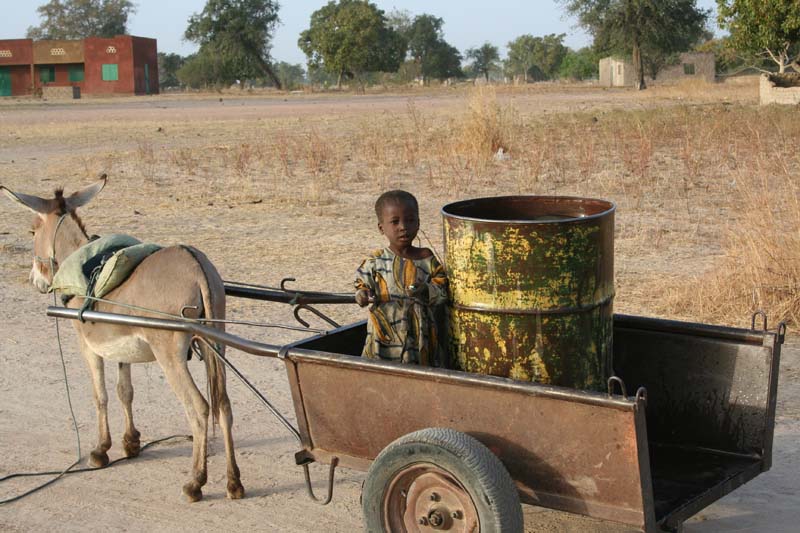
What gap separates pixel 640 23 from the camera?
49.8 metres

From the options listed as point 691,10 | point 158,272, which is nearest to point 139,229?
point 158,272

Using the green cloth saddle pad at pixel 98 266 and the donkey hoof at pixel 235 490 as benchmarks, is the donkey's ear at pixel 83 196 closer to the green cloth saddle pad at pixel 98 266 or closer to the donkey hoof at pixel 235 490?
the green cloth saddle pad at pixel 98 266

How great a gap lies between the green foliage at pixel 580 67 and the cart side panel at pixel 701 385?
7537 centimetres

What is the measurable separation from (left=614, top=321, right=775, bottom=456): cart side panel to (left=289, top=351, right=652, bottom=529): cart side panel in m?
1.04

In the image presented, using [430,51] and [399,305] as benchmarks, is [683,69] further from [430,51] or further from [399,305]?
[399,305]

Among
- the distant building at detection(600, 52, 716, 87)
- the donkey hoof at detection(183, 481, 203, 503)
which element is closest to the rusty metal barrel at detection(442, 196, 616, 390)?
the donkey hoof at detection(183, 481, 203, 503)

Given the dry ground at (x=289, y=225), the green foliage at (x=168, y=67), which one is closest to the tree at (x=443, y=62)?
the green foliage at (x=168, y=67)

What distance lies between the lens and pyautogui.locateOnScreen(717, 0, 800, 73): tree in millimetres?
20438

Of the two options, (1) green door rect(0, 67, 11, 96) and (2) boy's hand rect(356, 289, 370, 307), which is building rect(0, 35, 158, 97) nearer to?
(1) green door rect(0, 67, 11, 96)

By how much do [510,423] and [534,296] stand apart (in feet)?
1.82

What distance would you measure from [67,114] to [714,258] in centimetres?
3055

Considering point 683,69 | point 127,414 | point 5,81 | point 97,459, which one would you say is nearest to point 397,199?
point 127,414

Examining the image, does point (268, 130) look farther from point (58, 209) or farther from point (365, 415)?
point (365, 415)

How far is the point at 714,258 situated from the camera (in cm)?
873
